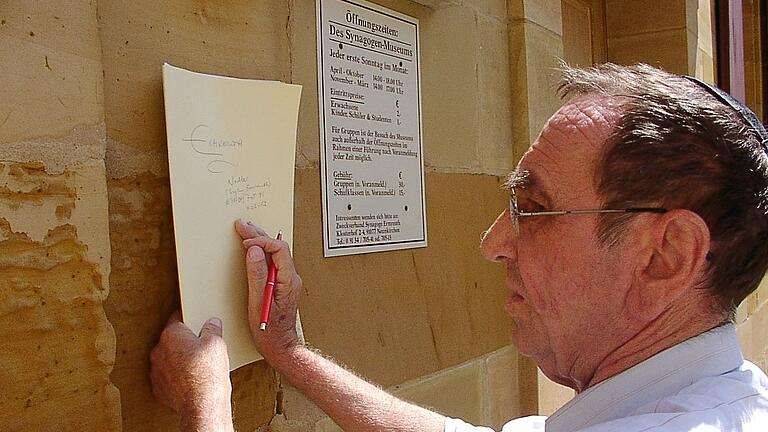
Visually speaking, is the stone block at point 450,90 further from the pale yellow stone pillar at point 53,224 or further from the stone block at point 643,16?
the stone block at point 643,16

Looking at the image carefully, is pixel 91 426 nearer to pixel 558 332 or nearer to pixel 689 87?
pixel 558 332

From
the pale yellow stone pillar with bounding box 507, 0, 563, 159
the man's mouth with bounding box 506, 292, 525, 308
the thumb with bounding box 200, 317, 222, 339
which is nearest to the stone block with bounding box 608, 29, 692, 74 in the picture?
the pale yellow stone pillar with bounding box 507, 0, 563, 159

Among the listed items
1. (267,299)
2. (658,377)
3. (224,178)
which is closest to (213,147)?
(224,178)

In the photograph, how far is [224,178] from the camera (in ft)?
5.07

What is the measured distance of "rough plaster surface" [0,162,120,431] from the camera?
1.22 m

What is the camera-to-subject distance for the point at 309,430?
1896 millimetres

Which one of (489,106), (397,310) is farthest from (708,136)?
(489,106)

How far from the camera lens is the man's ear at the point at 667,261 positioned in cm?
132

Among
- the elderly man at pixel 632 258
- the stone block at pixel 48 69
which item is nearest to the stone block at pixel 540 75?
the elderly man at pixel 632 258

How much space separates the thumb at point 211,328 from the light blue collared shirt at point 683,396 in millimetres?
616

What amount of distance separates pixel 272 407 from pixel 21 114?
0.84m

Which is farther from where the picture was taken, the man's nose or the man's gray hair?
the man's nose

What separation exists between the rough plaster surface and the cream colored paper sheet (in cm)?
16

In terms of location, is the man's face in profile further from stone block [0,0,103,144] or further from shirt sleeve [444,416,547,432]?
stone block [0,0,103,144]
